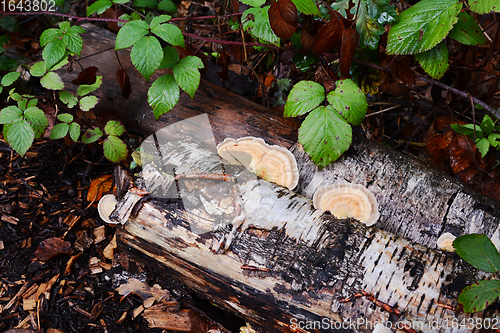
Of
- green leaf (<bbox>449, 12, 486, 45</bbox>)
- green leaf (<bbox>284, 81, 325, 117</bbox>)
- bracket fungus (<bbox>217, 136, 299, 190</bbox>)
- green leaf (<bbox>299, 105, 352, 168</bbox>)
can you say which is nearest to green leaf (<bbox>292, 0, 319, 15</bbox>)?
green leaf (<bbox>284, 81, 325, 117</bbox>)

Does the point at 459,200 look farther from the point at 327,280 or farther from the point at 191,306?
the point at 191,306

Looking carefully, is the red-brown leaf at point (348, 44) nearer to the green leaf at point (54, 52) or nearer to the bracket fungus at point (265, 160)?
the bracket fungus at point (265, 160)

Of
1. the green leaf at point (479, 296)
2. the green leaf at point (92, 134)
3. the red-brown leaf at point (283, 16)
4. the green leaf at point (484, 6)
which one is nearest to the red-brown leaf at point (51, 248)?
the green leaf at point (92, 134)

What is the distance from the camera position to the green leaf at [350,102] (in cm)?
223

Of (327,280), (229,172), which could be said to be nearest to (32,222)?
(229,172)

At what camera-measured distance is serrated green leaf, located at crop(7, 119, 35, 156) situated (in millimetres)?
2393

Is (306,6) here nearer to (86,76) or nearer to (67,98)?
(86,76)

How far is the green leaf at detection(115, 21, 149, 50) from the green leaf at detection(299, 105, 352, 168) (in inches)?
54.7

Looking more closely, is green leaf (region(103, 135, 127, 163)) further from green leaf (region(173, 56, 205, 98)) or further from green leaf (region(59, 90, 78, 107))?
green leaf (region(173, 56, 205, 98))

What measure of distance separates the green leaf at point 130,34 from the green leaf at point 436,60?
2.23 metres

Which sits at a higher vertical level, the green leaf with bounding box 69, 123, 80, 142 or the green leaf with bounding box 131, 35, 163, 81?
the green leaf with bounding box 131, 35, 163, 81


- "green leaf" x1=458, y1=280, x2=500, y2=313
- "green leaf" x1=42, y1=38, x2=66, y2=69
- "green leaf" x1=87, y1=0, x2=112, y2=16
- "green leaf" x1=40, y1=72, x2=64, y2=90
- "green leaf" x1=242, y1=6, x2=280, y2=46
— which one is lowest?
"green leaf" x1=458, y1=280, x2=500, y2=313

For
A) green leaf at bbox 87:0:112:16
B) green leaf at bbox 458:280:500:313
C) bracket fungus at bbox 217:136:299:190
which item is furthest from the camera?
green leaf at bbox 87:0:112:16

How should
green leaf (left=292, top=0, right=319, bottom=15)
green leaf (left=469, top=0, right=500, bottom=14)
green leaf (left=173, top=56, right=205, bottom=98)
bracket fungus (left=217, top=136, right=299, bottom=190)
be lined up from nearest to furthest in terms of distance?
green leaf (left=469, top=0, right=500, bottom=14), green leaf (left=292, top=0, right=319, bottom=15), green leaf (left=173, top=56, right=205, bottom=98), bracket fungus (left=217, top=136, right=299, bottom=190)
